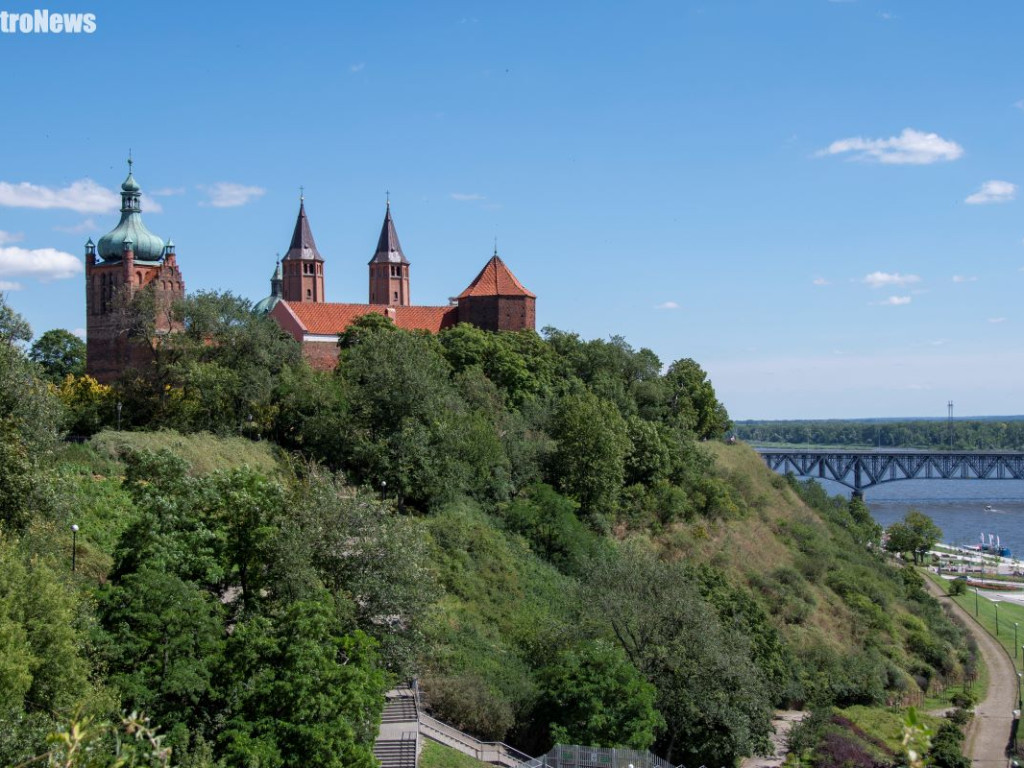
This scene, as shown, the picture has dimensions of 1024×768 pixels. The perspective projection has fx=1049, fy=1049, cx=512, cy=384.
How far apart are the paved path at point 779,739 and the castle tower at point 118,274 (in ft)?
103

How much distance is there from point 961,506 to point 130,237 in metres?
103

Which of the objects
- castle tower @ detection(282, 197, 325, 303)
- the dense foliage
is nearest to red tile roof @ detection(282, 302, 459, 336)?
the dense foliage

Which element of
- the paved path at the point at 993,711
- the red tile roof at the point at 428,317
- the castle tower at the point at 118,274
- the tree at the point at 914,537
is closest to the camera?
the paved path at the point at 993,711

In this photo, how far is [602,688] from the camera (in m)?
25.3

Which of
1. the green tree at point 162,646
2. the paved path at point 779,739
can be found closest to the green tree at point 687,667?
the paved path at point 779,739

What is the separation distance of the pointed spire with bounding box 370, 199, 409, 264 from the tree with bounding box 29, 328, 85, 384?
2953 cm

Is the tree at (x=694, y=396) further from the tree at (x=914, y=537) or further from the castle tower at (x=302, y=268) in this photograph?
the castle tower at (x=302, y=268)

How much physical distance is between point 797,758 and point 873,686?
11500 millimetres

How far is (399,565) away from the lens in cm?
2438

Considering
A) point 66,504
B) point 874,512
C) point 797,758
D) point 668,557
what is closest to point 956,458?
point 874,512

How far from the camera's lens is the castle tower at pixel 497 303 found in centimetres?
6594

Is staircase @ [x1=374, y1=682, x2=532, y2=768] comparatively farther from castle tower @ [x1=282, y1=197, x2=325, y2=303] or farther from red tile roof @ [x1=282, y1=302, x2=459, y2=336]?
castle tower @ [x1=282, y1=197, x2=325, y2=303]

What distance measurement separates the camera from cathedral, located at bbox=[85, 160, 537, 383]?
159 ft

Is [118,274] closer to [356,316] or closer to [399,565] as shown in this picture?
[356,316]
